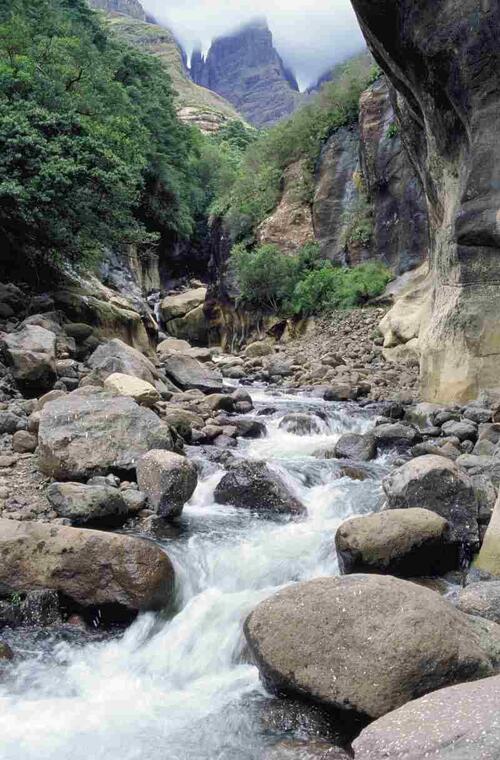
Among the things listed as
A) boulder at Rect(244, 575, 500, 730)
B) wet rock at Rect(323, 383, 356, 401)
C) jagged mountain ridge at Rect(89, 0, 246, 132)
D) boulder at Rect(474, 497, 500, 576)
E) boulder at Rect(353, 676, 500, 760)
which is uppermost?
jagged mountain ridge at Rect(89, 0, 246, 132)

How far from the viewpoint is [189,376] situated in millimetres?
13609

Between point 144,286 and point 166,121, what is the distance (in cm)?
960

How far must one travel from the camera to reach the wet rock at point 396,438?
9.48 metres

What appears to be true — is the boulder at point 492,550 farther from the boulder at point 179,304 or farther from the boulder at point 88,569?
the boulder at point 179,304

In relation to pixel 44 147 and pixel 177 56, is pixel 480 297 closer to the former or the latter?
pixel 44 147

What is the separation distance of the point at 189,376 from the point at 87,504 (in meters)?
7.84

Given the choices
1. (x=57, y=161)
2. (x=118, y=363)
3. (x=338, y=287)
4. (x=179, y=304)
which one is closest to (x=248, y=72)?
(x=179, y=304)

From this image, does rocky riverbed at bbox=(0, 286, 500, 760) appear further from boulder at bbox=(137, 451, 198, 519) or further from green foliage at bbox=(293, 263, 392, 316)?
green foliage at bbox=(293, 263, 392, 316)

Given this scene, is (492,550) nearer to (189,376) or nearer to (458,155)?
(458,155)

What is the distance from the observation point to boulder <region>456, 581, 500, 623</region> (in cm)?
420

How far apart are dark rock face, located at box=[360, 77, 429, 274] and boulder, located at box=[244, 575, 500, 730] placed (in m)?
19.7

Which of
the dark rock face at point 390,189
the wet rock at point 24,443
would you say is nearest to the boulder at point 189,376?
the wet rock at point 24,443

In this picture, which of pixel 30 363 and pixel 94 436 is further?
pixel 30 363

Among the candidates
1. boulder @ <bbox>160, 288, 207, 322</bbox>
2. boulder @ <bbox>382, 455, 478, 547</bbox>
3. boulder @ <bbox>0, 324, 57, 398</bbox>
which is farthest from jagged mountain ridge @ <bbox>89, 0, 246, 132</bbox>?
boulder @ <bbox>382, 455, 478, 547</bbox>
